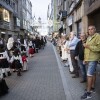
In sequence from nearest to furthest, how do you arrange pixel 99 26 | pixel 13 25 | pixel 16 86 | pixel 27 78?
pixel 16 86, pixel 27 78, pixel 99 26, pixel 13 25

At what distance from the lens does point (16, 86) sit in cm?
970

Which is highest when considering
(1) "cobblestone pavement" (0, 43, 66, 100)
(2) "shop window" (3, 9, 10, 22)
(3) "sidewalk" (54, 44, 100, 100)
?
(2) "shop window" (3, 9, 10, 22)

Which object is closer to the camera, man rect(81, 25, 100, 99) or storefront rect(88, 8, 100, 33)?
man rect(81, 25, 100, 99)

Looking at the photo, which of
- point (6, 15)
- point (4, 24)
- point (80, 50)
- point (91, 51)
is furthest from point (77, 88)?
point (6, 15)

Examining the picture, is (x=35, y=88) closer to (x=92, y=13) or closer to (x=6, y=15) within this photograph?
(x=92, y=13)

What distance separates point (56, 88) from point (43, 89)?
46 cm

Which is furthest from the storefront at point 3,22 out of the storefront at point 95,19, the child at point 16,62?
the child at point 16,62

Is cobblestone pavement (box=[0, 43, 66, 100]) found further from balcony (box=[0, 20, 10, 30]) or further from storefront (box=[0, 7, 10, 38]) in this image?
storefront (box=[0, 7, 10, 38])

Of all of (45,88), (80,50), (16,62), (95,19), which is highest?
(95,19)

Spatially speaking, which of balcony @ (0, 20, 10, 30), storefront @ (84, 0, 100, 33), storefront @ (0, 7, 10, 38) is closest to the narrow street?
storefront @ (84, 0, 100, 33)

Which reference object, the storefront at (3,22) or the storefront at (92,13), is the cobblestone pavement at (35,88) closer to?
the storefront at (92,13)

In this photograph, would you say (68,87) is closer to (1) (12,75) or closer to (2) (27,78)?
(2) (27,78)

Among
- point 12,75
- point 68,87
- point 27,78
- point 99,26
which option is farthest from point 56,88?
point 99,26

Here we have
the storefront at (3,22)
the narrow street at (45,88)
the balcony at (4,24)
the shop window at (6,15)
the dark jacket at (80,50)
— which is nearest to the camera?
the narrow street at (45,88)
